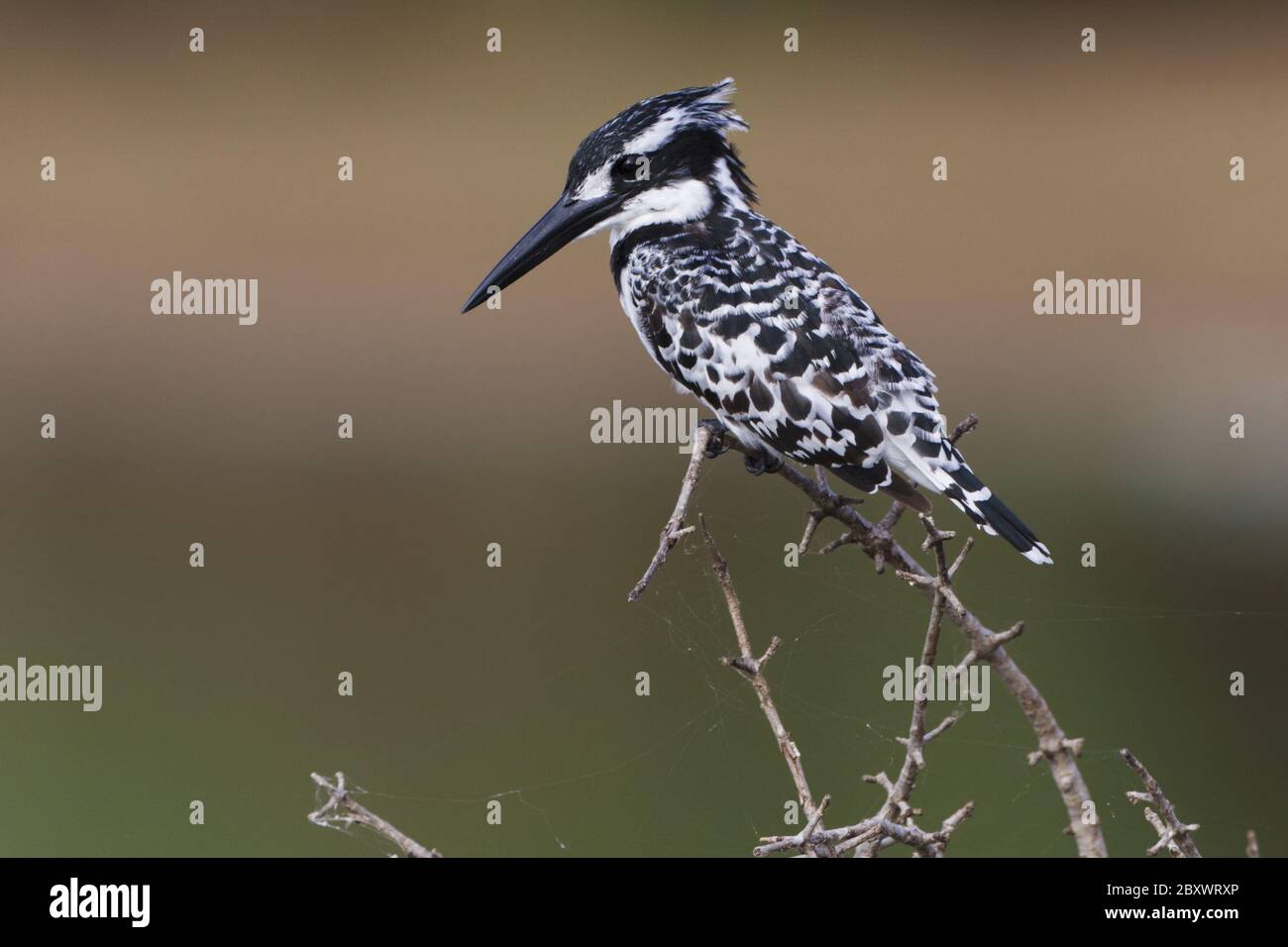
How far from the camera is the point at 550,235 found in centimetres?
339

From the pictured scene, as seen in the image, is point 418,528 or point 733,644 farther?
point 418,528

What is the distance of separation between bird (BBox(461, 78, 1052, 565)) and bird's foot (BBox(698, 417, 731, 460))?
3 centimetres

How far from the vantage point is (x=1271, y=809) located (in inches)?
241

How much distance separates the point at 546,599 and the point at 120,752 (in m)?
1.98

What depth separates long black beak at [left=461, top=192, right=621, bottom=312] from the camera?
3.38 metres

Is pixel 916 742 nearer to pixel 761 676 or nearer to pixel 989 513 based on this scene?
pixel 761 676

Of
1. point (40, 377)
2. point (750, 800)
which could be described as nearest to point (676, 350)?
point (750, 800)

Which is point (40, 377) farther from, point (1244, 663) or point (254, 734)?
point (1244, 663)

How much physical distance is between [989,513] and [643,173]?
109 cm

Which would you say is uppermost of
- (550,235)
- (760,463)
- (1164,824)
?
(550,235)
